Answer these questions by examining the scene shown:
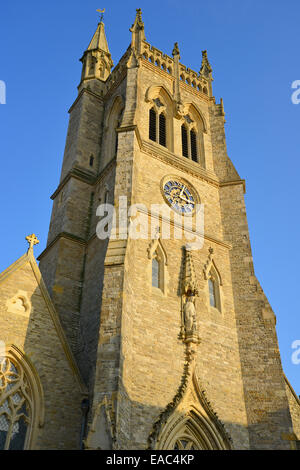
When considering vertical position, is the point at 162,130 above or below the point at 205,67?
below

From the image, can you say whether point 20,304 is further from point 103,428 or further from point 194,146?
point 194,146

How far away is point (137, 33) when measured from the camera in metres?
27.3

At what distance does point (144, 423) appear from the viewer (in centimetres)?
1451

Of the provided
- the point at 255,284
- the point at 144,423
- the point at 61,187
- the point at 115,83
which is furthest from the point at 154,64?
the point at 144,423

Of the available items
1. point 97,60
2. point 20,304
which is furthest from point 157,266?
point 97,60

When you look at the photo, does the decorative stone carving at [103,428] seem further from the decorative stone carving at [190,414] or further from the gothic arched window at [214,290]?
the gothic arched window at [214,290]

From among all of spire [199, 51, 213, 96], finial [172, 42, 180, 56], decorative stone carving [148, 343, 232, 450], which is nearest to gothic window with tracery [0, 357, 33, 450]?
decorative stone carving [148, 343, 232, 450]

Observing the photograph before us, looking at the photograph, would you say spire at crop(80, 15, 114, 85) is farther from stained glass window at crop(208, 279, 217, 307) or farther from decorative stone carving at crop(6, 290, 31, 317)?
decorative stone carving at crop(6, 290, 31, 317)

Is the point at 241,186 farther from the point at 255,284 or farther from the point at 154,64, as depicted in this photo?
the point at 154,64

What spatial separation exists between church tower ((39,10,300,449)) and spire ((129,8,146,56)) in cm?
13

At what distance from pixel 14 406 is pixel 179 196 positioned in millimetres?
11305

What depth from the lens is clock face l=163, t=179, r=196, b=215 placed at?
69.2 ft

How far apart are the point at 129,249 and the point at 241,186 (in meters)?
8.77

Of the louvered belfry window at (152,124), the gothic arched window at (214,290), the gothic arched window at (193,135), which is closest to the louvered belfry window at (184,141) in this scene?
the gothic arched window at (193,135)
